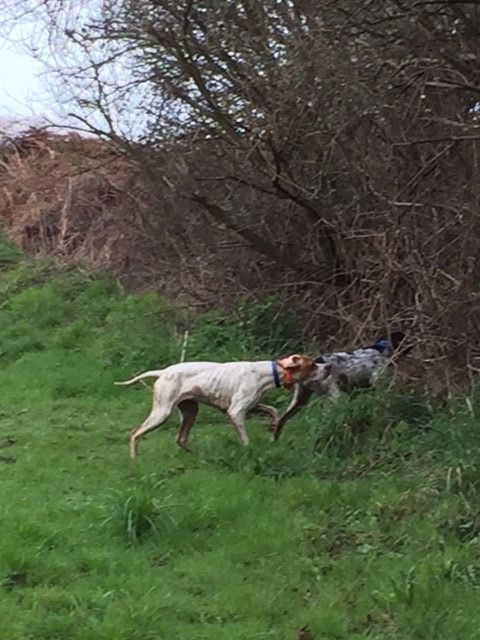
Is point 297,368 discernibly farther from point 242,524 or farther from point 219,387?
point 242,524

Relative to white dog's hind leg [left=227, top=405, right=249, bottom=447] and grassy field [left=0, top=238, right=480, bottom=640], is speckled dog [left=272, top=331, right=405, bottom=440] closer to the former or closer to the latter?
grassy field [left=0, top=238, right=480, bottom=640]

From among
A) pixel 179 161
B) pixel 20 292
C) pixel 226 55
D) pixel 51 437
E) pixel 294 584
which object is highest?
pixel 226 55

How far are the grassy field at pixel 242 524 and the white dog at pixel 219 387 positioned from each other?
0.24m

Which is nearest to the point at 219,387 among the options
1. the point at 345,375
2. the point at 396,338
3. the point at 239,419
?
the point at 239,419

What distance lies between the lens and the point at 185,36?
35.8 feet

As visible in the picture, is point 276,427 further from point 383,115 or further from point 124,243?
point 124,243

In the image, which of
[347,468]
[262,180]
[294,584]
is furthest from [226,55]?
[294,584]

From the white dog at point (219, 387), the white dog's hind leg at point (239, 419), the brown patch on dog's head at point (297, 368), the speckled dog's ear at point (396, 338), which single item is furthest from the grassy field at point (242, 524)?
the speckled dog's ear at point (396, 338)

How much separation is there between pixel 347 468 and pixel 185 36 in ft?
16.4

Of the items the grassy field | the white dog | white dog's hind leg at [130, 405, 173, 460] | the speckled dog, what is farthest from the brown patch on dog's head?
white dog's hind leg at [130, 405, 173, 460]

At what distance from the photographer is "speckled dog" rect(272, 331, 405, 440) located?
28.9 ft

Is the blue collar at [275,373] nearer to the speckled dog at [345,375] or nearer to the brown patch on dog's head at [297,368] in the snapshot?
the brown patch on dog's head at [297,368]

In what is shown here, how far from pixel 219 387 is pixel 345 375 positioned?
1.04 m

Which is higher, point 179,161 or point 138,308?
point 179,161
